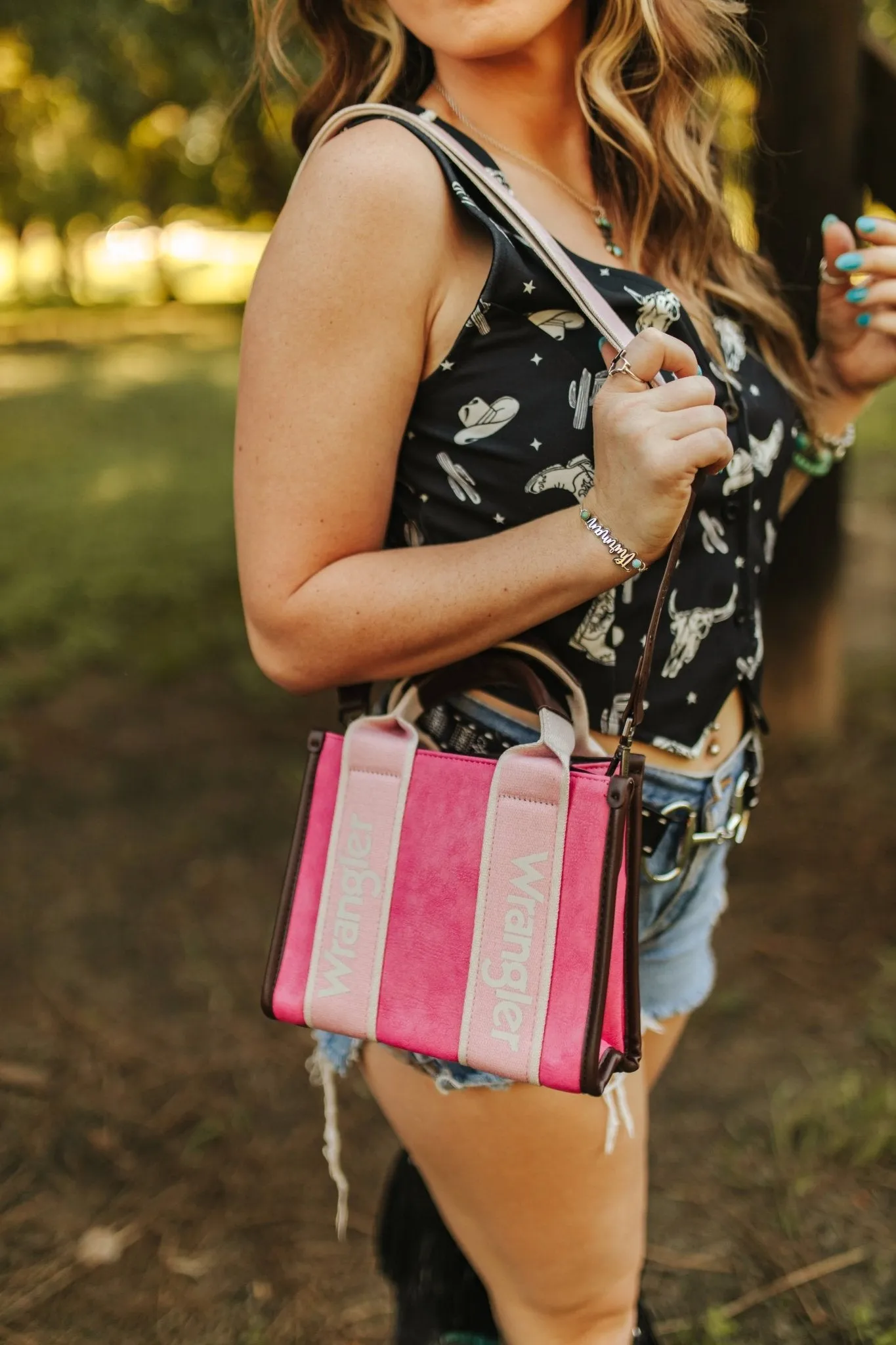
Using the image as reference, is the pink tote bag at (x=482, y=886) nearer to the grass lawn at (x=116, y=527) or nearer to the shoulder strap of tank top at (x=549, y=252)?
the shoulder strap of tank top at (x=549, y=252)

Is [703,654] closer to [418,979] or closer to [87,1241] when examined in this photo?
[418,979]

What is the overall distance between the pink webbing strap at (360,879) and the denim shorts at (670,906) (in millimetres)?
137

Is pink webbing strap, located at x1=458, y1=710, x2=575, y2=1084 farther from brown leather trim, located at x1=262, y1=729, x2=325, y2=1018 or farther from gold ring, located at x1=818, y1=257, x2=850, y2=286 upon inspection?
gold ring, located at x1=818, y1=257, x2=850, y2=286

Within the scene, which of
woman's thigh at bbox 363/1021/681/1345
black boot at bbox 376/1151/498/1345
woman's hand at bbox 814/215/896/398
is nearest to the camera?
woman's thigh at bbox 363/1021/681/1345

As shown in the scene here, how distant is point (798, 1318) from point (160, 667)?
3.63 meters

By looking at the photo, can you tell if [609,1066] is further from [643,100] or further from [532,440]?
[643,100]

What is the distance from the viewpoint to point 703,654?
4.66ft

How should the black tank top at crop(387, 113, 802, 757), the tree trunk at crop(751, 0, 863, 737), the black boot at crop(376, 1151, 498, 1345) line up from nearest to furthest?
the black tank top at crop(387, 113, 802, 757) < the black boot at crop(376, 1151, 498, 1345) < the tree trunk at crop(751, 0, 863, 737)

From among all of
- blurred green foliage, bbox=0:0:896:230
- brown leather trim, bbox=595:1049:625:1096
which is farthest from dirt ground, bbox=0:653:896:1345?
blurred green foliage, bbox=0:0:896:230

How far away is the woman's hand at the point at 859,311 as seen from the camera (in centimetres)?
160


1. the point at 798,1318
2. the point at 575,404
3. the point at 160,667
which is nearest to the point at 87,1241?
the point at 798,1318

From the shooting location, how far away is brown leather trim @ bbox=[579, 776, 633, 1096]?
1.13 metres

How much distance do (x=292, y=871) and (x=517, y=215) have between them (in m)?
0.71

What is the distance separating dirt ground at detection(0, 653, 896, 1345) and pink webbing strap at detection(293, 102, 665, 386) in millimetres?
1792
